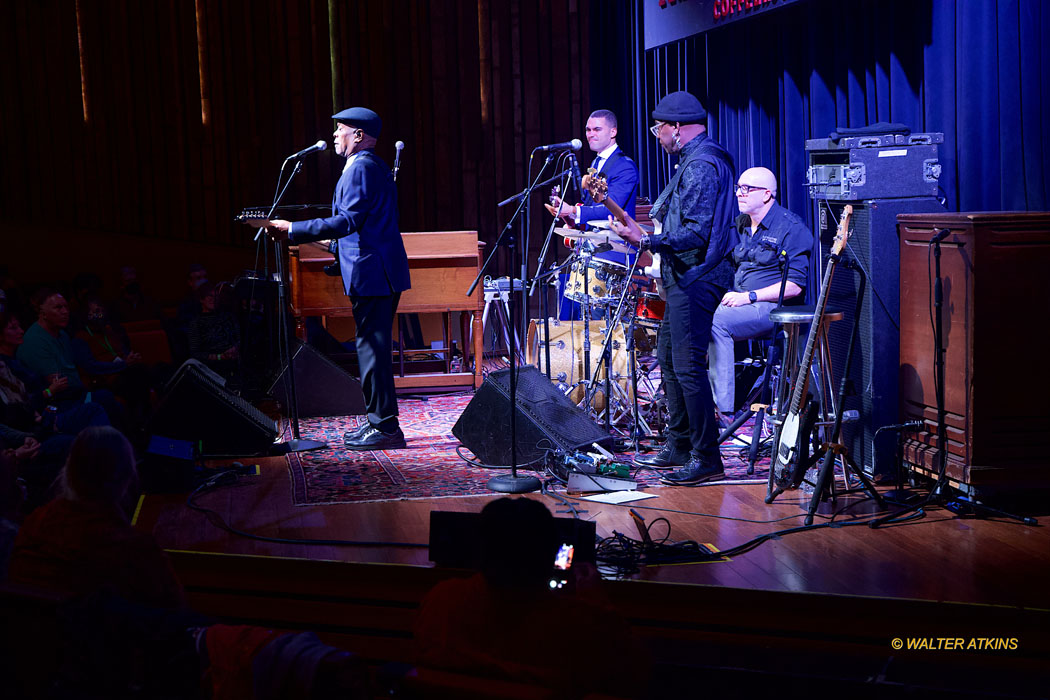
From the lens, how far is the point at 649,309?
6121 millimetres

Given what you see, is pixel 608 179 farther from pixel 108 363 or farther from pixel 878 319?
pixel 108 363

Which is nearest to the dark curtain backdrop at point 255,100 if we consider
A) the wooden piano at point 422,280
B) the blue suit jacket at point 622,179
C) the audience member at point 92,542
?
the wooden piano at point 422,280

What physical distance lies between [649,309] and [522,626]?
14.1ft

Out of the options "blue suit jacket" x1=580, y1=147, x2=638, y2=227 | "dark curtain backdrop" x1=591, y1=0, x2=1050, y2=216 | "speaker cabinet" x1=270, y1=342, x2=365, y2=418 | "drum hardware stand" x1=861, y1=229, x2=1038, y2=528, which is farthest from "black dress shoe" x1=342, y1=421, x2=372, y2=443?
"dark curtain backdrop" x1=591, y1=0, x2=1050, y2=216

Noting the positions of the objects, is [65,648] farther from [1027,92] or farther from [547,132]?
[547,132]

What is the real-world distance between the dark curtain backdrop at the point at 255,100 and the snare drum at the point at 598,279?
14.5 ft

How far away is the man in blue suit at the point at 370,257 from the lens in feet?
18.2

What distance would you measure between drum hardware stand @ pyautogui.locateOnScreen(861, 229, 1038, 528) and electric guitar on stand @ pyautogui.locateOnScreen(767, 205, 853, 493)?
1.20 feet

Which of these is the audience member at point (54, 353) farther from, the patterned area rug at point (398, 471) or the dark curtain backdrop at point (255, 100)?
the dark curtain backdrop at point (255, 100)

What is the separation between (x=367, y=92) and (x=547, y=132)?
1940 millimetres

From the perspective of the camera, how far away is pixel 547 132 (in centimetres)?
1077

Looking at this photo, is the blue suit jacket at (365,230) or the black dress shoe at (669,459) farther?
the blue suit jacket at (365,230)

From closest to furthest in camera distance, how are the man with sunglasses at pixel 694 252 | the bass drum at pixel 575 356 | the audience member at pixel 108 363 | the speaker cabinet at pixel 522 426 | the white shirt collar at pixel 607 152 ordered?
the man with sunglasses at pixel 694 252 → the speaker cabinet at pixel 522 426 → the audience member at pixel 108 363 → the bass drum at pixel 575 356 → the white shirt collar at pixel 607 152

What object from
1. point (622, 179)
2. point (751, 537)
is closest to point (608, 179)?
point (622, 179)
